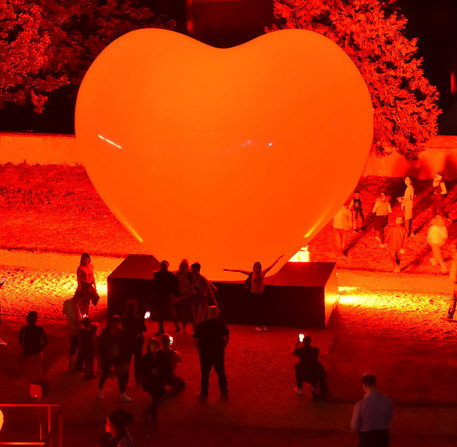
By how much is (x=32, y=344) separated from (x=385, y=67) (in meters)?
13.4

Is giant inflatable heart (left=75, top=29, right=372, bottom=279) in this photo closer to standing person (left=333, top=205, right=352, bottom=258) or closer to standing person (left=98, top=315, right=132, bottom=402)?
standing person (left=98, top=315, right=132, bottom=402)

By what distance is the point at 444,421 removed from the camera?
14398 millimetres

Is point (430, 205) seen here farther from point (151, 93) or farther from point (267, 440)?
point (267, 440)

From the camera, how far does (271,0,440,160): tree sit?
2612 centimetres

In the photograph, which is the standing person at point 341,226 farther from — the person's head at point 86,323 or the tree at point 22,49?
the tree at point 22,49

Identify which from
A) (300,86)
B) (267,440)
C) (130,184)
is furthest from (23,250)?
(267,440)

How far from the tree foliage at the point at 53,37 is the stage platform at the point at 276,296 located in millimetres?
10342

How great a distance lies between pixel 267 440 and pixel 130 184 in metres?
4.92

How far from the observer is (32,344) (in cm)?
1535

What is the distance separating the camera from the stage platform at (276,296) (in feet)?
58.9

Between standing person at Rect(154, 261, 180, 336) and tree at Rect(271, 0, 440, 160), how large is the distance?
10.2 meters

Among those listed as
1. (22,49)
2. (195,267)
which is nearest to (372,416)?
(195,267)

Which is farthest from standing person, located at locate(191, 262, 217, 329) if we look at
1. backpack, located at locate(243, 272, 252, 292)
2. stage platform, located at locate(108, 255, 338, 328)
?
stage platform, located at locate(108, 255, 338, 328)

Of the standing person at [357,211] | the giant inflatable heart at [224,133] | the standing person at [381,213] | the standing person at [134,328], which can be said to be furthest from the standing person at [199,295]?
the standing person at [357,211]
